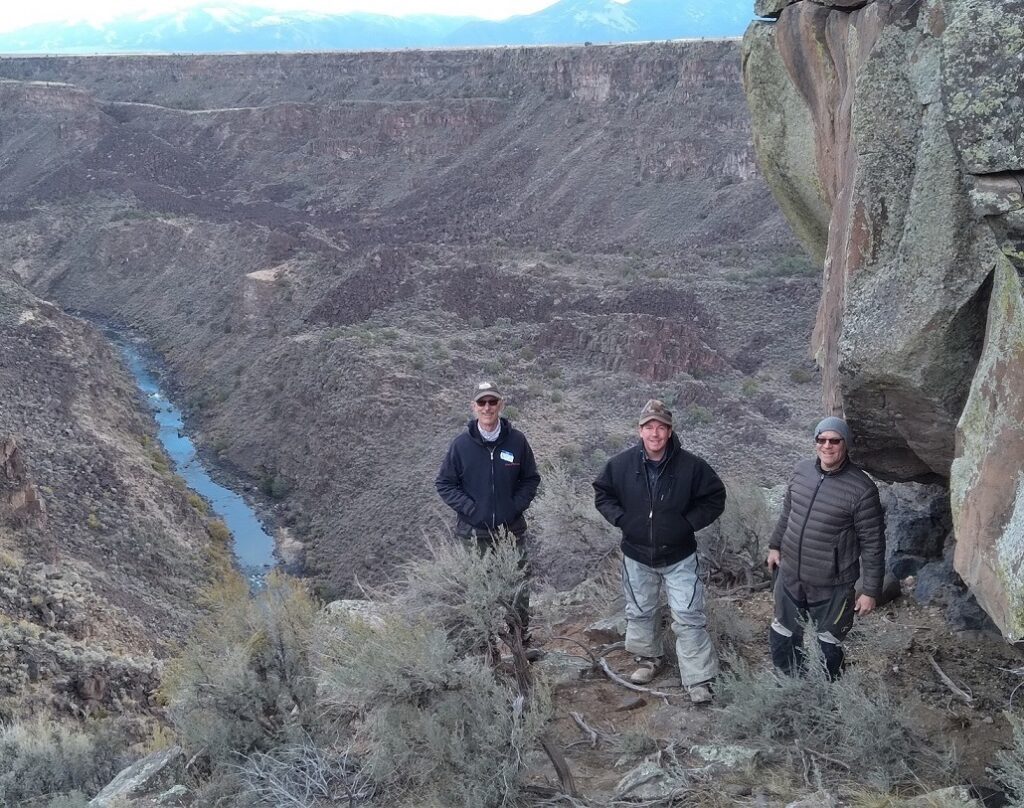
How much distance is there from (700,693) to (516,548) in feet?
4.15

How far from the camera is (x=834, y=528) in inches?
177

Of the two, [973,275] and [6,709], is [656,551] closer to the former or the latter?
[973,275]

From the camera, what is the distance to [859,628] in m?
5.92

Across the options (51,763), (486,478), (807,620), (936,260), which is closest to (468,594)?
(486,478)

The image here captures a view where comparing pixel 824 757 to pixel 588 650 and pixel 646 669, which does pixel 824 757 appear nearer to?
pixel 646 669

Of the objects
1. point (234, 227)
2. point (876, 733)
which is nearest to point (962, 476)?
point (876, 733)

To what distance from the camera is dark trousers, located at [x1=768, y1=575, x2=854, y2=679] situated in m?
4.63

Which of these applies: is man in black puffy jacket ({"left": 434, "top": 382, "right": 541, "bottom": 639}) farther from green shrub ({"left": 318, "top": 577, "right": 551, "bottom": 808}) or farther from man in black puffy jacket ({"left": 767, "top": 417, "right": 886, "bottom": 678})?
man in black puffy jacket ({"left": 767, "top": 417, "right": 886, "bottom": 678})

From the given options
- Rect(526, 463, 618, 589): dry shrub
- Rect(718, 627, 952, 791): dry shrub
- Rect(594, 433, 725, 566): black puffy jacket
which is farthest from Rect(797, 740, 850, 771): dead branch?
Rect(526, 463, 618, 589): dry shrub

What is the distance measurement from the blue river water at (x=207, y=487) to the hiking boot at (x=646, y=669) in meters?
13.9

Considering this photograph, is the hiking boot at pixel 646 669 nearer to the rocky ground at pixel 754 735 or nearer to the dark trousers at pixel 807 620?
the rocky ground at pixel 754 735

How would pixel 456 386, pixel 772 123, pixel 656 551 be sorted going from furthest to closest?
pixel 456 386 < pixel 772 123 < pixel 656 551

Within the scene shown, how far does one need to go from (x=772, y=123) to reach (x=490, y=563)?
361 centimetres

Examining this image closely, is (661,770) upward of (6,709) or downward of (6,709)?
upward
